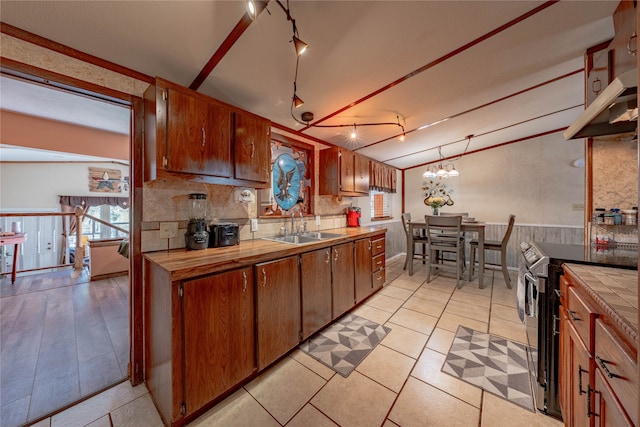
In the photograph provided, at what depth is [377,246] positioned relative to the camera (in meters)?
3.02

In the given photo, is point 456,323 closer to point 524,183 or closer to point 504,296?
point 504,296

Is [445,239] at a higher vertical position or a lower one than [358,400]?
higher

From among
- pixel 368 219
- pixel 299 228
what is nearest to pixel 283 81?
pixel 299 228

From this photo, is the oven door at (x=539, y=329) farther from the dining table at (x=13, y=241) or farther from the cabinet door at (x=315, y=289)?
the dining table at (x=13, y=241)

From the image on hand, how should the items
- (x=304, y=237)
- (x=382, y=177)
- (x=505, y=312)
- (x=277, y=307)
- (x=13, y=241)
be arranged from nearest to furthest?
(x=277, y=307)
(x=505, y=312)
(x=304, y=237)
(x=13, y=241)
(x=382, y=177)

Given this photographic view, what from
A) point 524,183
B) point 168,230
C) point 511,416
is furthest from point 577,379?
point 524,183

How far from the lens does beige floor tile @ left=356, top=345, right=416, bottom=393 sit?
1.57 metres


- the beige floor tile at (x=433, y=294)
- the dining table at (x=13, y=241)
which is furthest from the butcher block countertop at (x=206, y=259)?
the dining table at (x=13, y=241)

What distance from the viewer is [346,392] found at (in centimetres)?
148

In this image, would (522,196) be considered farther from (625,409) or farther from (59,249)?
(59,249)

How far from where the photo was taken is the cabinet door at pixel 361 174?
11.1 ft

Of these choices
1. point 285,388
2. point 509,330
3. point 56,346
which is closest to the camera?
point 285,388

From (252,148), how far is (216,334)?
1406mm

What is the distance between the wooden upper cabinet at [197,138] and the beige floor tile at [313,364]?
4.95 ft
